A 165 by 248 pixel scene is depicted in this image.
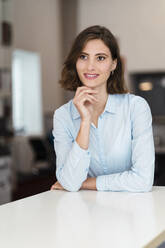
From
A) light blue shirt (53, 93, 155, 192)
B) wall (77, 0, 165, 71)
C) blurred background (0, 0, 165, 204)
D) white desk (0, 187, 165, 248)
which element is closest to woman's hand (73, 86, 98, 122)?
light blue shirt (53, 93, 155, 192)

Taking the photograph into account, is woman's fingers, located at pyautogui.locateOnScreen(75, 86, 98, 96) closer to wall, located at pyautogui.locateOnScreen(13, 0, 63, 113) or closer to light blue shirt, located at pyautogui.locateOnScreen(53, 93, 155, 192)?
light blue shirt, located at pyautogui.locateOnScreen(53, 93, 155, 192)

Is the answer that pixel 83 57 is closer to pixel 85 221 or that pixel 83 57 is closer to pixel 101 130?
pixel 101 130

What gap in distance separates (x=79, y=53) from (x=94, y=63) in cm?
10

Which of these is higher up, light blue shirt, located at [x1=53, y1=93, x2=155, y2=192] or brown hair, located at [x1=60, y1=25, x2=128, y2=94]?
brown hair, located at [x1=60, y1=25, x2=128, y2=94]

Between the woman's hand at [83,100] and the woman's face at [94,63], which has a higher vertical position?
the woman's face at [94,63]

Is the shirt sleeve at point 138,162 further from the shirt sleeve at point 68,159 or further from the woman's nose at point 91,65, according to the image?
the woman's nose at point 91,65

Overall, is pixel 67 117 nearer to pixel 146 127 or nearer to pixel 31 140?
pixel 146 127

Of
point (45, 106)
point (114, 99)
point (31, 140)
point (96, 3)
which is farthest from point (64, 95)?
point (114, 99)

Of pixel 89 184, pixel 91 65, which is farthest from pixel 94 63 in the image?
pixel 89 184

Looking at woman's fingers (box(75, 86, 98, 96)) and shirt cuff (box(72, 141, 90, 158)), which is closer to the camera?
shirt cuff (box(72, 141, 90, 158))

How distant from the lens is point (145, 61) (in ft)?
26.1

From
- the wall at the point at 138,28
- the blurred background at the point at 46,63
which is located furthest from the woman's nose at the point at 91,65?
the wall at the point at 138,28

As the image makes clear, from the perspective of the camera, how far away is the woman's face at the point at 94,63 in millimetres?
2125

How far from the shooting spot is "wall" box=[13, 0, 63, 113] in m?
8.24
